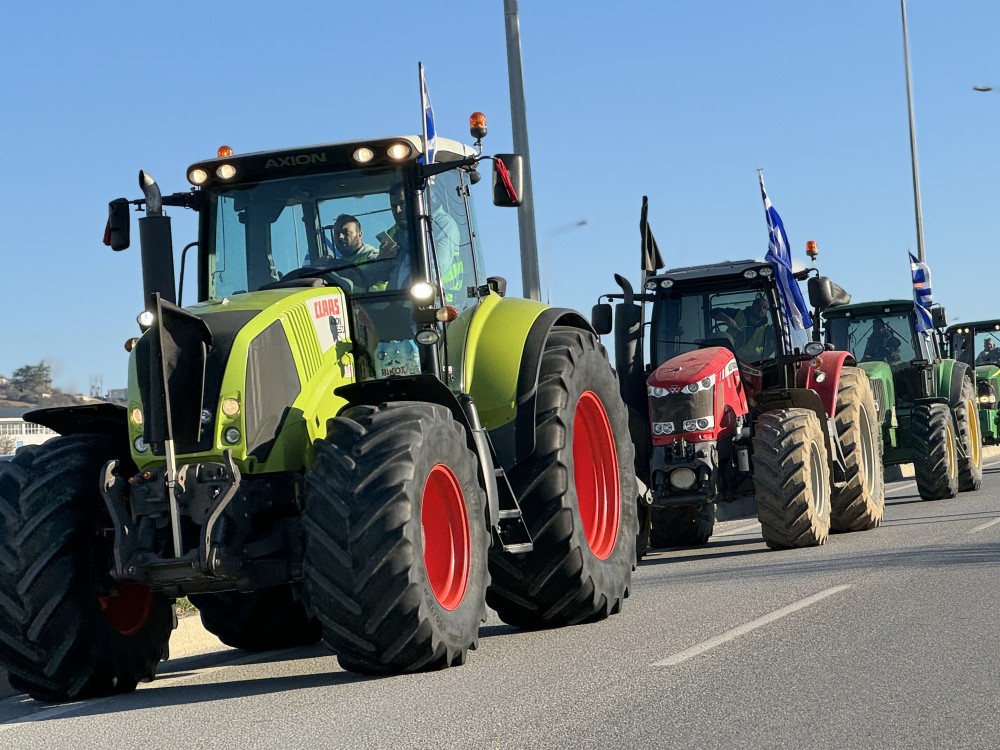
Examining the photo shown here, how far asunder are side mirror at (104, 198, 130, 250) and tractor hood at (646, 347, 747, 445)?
6.61 metres

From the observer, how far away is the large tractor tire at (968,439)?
2148 centimetres


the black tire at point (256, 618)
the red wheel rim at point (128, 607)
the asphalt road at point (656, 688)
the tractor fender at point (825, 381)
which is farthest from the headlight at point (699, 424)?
the red wheel rim at point (128, 607)

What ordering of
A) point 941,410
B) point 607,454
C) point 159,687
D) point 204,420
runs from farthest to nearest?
point 941,410
point 607,454
point 159,687
point 204,420

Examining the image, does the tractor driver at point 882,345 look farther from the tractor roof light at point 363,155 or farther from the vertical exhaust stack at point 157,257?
the vertical exhaust stack at point 157,257

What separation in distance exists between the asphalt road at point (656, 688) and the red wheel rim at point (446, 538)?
422mm

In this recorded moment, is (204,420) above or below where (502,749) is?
above

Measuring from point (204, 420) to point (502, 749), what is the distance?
281 centimetres

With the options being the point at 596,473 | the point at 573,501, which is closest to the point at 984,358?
the point at 596,473

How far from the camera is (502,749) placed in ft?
18.9

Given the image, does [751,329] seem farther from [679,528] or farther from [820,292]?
[679,528]

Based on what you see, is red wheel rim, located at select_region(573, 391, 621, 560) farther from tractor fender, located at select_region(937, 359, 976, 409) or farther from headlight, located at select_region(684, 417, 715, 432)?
tractor fender, located at select_region(937, 359, 976, 409)

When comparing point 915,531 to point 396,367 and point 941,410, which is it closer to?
point 941,410

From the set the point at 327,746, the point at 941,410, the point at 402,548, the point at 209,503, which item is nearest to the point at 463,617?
the point at 402,548

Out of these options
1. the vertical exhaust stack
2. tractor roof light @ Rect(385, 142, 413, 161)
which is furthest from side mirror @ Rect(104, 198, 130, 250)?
tractor roof light @ Rect(385, 142, 413, 161)
